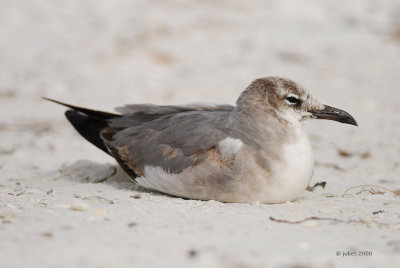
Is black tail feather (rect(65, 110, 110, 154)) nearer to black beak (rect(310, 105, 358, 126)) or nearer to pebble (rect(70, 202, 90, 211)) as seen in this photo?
pebble (rect(70, 202, 90, 211))

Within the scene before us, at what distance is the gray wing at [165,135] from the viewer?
14.9ft

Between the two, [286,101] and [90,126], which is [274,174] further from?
[90,126]

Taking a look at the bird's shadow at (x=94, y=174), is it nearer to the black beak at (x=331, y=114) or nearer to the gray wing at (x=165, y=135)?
the gray wing at (x=165, y=135)

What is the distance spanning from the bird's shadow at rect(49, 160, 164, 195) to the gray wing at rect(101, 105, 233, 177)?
0.29 metres

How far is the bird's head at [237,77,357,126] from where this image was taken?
15.0 ft

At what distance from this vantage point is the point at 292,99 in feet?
15.1

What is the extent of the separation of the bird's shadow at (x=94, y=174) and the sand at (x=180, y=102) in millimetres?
18

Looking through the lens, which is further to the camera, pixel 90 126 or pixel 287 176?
pixel 90 126

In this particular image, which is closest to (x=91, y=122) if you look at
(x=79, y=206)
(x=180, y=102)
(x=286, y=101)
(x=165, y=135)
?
(x=165, y=135)

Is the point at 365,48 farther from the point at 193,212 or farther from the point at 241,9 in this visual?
the point at 193,212

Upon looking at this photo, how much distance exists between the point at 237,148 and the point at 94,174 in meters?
1.56

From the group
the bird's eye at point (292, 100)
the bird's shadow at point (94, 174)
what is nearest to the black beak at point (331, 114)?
the bird's eye at point (292, 100)

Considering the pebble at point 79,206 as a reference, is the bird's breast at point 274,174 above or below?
above

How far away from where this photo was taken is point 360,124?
760 centimetres
